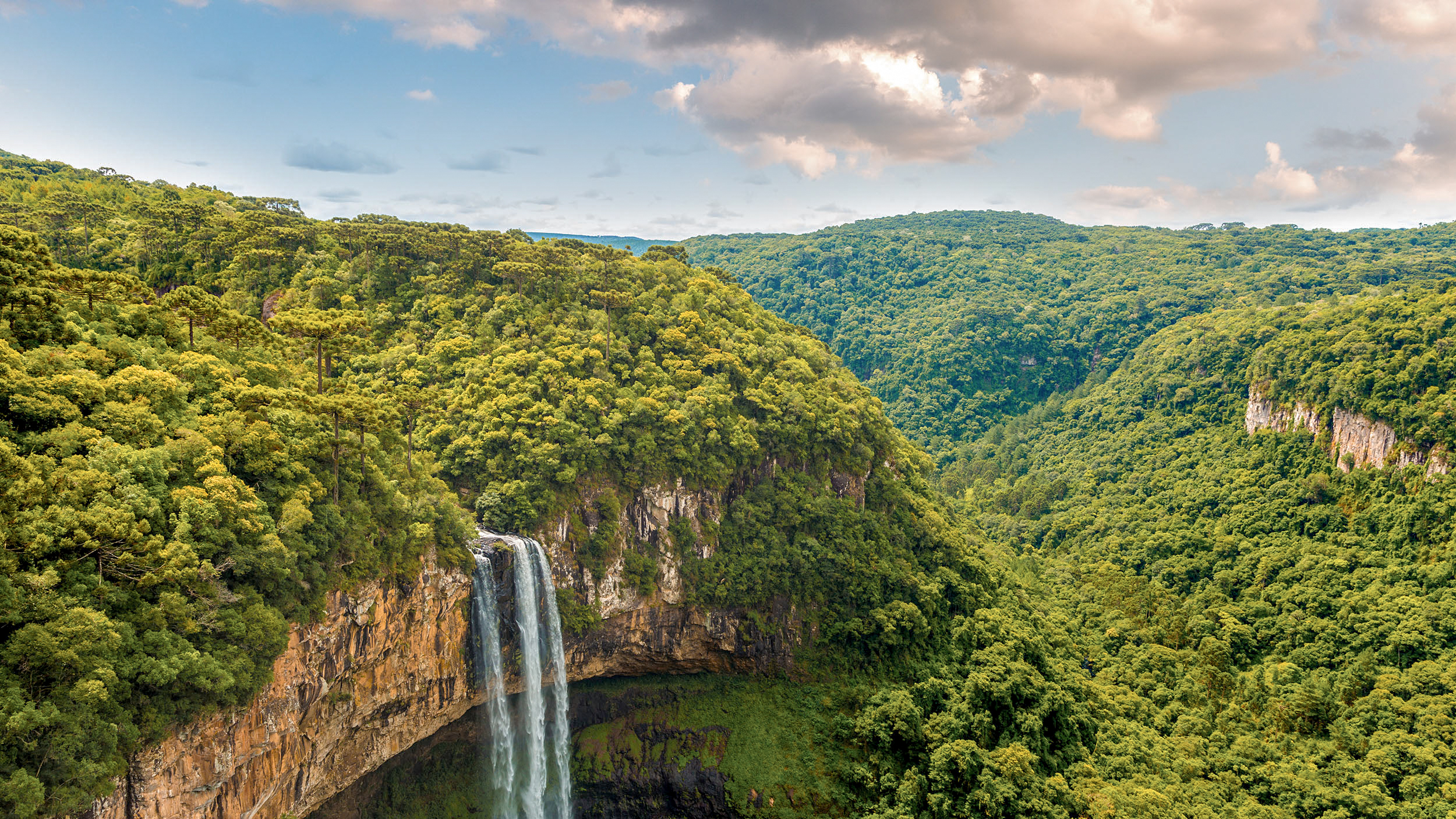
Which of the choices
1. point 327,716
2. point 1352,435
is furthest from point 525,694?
point 1352,435

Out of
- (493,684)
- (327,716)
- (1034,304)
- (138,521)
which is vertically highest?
(1034,304)

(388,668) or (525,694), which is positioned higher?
(388,668)

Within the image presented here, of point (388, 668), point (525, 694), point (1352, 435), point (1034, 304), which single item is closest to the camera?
point (388, 668)

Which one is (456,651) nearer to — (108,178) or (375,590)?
(375,590)

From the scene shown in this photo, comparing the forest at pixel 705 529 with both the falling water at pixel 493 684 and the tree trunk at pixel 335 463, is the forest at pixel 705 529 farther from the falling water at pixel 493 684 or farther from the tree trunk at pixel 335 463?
the falling water at pixel 493 684

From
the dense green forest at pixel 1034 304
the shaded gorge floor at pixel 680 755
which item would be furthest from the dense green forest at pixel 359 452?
the dense green forest at pixel 1034 304

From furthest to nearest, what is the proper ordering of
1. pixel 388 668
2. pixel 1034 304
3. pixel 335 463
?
pixel 1034 304 → pixel 388 668 → pixel 335 463

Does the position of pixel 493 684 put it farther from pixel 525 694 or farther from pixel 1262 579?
pixel 1262 579
